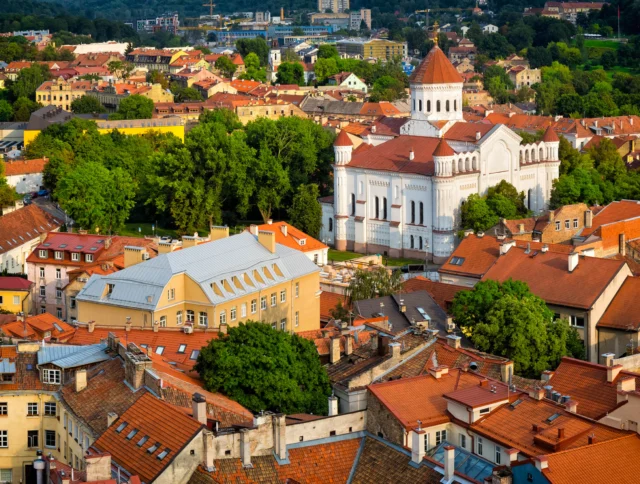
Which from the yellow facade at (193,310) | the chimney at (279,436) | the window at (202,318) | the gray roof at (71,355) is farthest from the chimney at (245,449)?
the window at (202,318)

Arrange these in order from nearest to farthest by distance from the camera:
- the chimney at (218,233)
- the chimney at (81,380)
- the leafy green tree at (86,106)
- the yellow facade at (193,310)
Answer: the chimney at (81,380) < the yellow facade at (193,310) < the chimney at (218,233) < the leafy green tree at (86,106)

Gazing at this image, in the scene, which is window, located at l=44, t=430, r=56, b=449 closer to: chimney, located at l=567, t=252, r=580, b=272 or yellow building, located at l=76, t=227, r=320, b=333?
yellow building, located at l=76, t=227, r=320, b=333

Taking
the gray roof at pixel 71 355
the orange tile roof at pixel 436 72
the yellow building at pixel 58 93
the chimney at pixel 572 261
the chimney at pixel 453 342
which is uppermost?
the orange tile roof at pixel 436 72

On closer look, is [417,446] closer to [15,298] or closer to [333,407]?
[333,407]

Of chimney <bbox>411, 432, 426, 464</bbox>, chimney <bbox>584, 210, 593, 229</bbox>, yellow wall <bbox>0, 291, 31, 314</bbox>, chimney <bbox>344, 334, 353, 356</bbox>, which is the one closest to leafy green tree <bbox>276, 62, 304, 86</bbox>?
chimney <bbox>584, 210, 593, 229</bbox>

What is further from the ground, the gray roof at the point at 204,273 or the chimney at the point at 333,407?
the chimney at the point at 333,407

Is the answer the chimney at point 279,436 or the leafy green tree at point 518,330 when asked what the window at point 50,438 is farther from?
the leafy green tree at point 518,330
